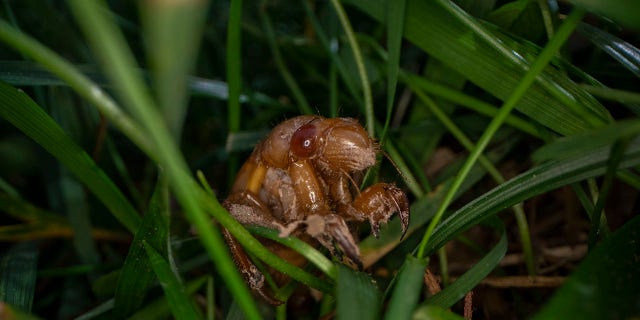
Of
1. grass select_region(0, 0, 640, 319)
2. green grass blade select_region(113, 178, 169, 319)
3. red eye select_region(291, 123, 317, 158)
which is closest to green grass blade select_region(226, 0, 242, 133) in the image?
grass select_region(0, 0, 640, 319)

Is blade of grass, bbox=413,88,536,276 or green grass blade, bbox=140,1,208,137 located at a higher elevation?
green grass blade, bbox=140,1,208,137

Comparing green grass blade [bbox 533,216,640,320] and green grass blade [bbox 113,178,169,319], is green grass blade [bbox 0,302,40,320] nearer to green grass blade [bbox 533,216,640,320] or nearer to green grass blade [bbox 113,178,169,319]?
green grass blade [bbox 113,178,169,319]

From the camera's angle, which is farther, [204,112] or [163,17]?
[204,112]

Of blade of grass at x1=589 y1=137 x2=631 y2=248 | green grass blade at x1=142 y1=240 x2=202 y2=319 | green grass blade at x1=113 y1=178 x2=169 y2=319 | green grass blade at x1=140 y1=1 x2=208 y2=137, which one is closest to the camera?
green grass blade at x1=140 y1=1 x2=208 y2=137

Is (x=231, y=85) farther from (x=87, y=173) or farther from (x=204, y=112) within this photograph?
(x=204, y=112)

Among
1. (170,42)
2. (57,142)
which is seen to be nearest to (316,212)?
(57,142)

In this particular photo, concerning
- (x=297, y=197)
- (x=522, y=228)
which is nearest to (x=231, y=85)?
(x=297, y=197)
